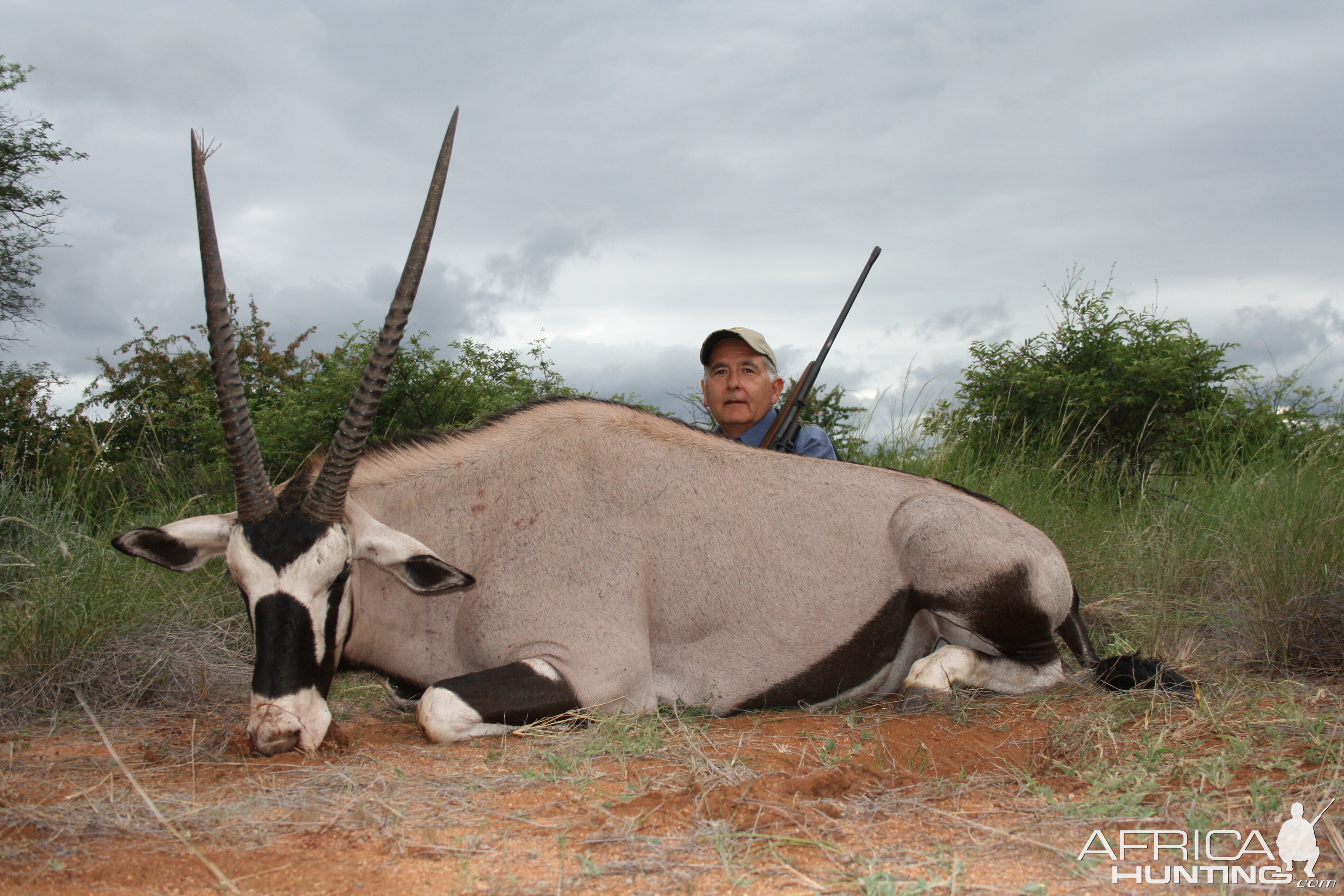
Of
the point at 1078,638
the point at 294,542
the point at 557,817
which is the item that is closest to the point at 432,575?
the point at 294,542

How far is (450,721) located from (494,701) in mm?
170

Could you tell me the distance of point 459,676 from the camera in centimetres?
390

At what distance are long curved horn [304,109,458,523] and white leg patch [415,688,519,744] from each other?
78cm

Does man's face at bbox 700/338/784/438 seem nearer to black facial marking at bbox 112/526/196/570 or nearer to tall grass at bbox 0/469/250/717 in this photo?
tall grass at bbox 0/469/250/717

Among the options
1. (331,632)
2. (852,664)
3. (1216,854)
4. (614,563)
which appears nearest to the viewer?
(1216,854)

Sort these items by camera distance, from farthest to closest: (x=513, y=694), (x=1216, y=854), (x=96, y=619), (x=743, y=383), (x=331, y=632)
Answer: (x=743, y=383) < (x=96, y=619) < (x=513, y=694) < (x=331, y=632) < (x=1216, y=854)

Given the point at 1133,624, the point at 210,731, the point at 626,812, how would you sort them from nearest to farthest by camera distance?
the point at 626,812 < the point at 210,731 < the point at 1133,624

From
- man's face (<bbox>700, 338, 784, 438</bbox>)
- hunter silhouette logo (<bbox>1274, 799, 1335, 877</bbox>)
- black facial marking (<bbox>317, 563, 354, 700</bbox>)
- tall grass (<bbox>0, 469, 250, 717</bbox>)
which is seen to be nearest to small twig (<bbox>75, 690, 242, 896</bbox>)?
black facial marking (<bbox>317, 563, 354, 700</bbox>)

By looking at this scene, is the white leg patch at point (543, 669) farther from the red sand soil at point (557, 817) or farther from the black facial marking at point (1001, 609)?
the black facial marking at point (1001, 609)

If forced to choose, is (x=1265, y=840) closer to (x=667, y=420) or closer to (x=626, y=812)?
(x=626, y=812)

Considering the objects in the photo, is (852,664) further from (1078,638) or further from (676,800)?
(676,800)

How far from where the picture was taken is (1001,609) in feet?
13.7

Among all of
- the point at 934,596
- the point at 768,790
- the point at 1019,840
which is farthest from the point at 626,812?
the point at 934,596

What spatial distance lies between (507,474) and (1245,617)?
415cm
